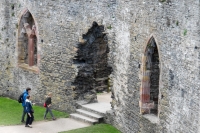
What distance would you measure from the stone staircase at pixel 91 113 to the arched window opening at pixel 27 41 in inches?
137

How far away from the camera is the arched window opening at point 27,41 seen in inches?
818

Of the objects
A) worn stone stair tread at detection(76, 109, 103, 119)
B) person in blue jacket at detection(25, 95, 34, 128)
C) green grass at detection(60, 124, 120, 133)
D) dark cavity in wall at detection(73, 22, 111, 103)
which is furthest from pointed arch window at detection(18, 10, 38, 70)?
green grass at detection(60, 124, 120, 133)

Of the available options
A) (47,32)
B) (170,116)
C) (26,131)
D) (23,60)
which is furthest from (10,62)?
(170,116)

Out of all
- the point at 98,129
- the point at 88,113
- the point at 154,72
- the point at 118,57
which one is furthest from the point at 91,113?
the point at 154,72

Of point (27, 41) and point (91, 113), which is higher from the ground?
point (27, 41)

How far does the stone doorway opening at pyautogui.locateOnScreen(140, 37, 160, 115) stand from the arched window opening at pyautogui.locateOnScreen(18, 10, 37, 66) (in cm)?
667

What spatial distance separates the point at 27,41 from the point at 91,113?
4.83 metres

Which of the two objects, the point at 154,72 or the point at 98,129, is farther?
the point at 98,129

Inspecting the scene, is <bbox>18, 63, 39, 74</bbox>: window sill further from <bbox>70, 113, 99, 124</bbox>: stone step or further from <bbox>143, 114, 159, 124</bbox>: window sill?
<bbox>143, 114, 159, 124</bbox>: window sill

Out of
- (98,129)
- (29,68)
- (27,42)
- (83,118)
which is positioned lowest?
(98,129)

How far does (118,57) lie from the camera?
1692 centimetres

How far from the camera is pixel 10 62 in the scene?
71.5ft

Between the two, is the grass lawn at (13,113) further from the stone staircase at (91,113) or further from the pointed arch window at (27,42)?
the pointed arch window at (27,42)

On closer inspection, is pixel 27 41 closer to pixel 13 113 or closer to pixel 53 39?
pixel 53 39
